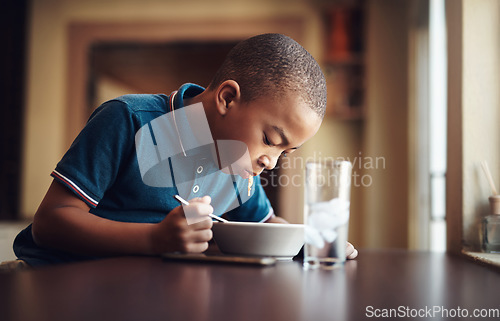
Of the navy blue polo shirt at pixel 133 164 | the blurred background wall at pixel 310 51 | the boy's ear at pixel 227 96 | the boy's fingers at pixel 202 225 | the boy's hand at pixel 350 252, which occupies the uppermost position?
the blurred background wall at pixel 310 51

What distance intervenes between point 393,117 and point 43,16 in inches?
116

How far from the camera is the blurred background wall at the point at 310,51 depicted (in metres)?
3.23

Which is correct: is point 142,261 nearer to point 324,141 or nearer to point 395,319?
point 395,319

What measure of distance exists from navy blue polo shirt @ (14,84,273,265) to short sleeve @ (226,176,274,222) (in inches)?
7.2

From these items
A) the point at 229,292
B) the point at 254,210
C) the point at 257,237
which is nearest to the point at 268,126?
the point at 257,237

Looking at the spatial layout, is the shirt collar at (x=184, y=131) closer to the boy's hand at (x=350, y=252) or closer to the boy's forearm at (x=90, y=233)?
the boy's forearm at (x=90, y=233)

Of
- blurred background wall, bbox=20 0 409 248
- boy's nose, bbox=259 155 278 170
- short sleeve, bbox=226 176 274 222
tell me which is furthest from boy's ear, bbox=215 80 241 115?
blurred background wall, bbox=20 0 409 248

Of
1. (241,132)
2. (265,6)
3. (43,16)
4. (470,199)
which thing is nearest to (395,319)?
(241,132)

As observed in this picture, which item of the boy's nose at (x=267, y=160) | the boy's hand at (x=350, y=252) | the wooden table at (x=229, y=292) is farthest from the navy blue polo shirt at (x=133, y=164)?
the boy's hand at (x=350, y=252)

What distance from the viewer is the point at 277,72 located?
3.38ft

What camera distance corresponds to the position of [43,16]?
4.08m

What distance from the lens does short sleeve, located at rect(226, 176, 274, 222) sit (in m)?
1.34

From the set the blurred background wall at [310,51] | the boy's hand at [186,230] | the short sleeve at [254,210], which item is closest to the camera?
the boy's hand at [186,230]

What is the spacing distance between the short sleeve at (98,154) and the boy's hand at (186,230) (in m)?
0.19
